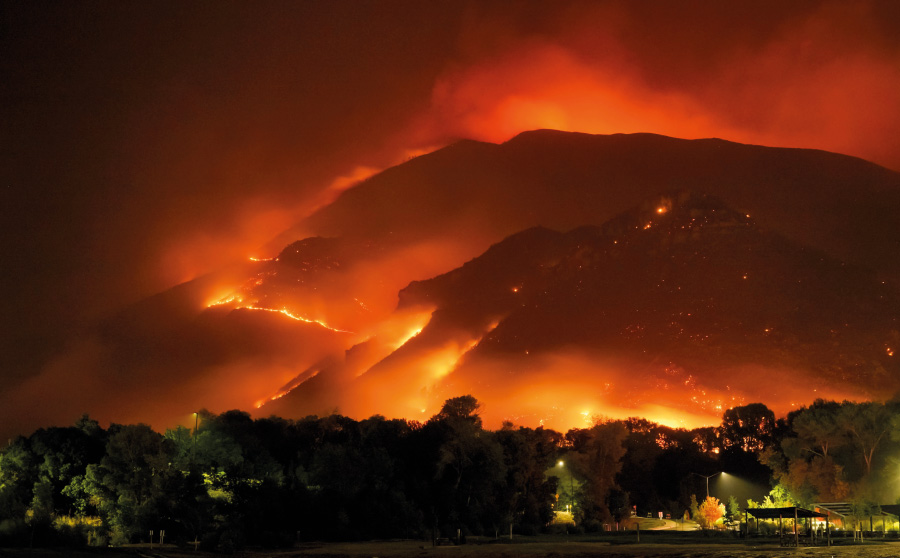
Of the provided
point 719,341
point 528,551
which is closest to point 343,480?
→ point 528,551

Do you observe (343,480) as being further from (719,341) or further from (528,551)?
(719,341)

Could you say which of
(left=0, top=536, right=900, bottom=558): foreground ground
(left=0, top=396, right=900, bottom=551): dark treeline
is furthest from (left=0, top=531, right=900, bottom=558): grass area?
(left=0, top=396, right=900, bottom=551): dark treeline

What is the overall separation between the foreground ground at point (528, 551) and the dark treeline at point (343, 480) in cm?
419

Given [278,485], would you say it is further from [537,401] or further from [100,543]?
[537,401]

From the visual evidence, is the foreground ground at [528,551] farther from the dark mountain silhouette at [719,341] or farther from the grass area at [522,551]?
the dark mountain silhouette at [719,341]

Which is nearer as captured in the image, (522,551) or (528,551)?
(528,551)

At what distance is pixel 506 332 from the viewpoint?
200 meters

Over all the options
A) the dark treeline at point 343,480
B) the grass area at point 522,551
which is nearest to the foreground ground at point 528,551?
the grass area at point 522,551

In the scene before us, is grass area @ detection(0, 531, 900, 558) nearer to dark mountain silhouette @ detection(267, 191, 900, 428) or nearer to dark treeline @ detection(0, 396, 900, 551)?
Answer: dark treeline @ detection(0, 396, 900, 551)

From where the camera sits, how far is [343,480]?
6656 cm

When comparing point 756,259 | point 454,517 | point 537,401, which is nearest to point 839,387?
point 756,259

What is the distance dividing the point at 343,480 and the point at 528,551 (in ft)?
70.0

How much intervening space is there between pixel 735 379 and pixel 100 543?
135m

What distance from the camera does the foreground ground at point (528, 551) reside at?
43875 mm
